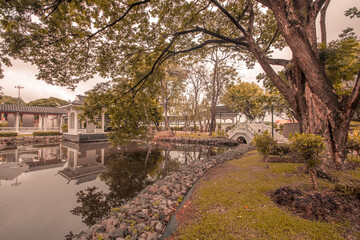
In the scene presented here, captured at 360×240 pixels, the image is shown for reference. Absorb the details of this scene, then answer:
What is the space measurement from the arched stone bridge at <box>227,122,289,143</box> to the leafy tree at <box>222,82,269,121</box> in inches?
282

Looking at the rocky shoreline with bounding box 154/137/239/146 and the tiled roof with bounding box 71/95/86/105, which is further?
the tiled roof with bounding box 71/95/86/105

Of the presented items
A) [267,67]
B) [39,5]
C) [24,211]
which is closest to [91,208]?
[24,211]

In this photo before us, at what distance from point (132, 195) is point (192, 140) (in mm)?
14589

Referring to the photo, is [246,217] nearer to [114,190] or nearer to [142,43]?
[114,190]

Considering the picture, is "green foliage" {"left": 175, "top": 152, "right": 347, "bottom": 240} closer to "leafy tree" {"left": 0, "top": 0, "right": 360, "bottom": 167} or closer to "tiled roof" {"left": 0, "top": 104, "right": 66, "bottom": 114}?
"leafy tree" {"left": 0, "top": 0, "right": 360, "bottom": 167}

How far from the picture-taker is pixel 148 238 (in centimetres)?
234

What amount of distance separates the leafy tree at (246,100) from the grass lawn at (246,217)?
19729 millimetres

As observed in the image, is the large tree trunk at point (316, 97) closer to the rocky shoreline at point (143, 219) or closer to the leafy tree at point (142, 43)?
the leafy tree at point (142, 43)

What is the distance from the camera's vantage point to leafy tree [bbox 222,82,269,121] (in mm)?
22859

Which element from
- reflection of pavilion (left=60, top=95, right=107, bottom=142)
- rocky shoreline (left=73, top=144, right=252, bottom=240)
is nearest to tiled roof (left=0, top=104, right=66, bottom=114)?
reflection of pavilion (left=60, top=95, right=107, bottom=142)

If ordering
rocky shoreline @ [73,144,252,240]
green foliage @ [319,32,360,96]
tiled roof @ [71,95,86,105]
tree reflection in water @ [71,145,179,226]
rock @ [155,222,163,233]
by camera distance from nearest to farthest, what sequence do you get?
rocky shoreline @ [73,144,252,240], rock @ [155,222,163,233], tree reflection in water @ [71,145,179,226], green foliage @ [319,32,360,96], tiled roof @ [71,95,86,105]

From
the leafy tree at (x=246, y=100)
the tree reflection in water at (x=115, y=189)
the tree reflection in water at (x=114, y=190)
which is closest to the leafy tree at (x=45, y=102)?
the tree reflection in water at (x=115, y=189)

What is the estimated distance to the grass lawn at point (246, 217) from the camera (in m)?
2.28

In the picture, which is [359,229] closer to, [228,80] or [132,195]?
[132,195]
